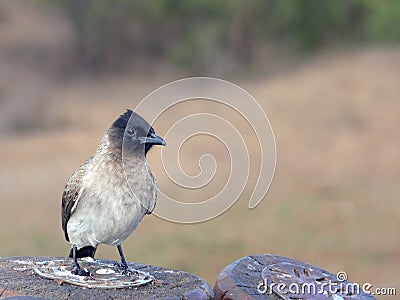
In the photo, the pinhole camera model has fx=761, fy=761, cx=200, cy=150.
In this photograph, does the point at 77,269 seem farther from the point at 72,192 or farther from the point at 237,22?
the point at 237,22

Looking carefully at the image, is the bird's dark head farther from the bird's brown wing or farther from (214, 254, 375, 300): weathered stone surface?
(214, 254, 375, 300): weathered stone surface

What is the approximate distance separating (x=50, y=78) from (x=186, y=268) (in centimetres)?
3082

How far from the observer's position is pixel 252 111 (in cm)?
598

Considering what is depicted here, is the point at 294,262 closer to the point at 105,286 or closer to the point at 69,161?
the point at 105,286

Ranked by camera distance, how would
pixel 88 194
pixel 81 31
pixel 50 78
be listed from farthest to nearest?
pixel 81 31 < pixel 50 78 < pixel 88 194

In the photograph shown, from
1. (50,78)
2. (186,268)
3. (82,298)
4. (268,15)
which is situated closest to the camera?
(82,298)

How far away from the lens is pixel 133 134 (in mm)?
5879

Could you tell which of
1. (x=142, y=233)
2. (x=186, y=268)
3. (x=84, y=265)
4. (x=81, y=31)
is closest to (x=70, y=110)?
(x=81, y=31)

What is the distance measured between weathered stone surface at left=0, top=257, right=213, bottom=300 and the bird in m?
0.35

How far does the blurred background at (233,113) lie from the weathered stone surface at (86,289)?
8123 mm

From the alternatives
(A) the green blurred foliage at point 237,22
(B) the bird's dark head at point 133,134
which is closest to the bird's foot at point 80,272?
(B) the bird's dark head at point 133,134

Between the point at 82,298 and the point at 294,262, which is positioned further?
the point at 294,262

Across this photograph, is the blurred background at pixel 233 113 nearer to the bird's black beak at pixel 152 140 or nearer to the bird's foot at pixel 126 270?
the bird's foot at pixel 126 270

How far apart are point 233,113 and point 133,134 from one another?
19266 mm
